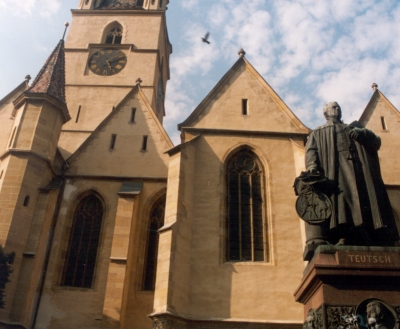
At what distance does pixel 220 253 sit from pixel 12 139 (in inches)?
338

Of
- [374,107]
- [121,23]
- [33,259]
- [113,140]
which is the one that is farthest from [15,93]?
[374,107]

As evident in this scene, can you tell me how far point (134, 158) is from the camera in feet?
57.4

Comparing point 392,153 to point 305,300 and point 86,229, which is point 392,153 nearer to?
point 86,229

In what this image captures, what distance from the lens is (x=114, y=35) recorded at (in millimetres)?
29031

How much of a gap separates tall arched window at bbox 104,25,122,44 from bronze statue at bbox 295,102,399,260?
2389cm

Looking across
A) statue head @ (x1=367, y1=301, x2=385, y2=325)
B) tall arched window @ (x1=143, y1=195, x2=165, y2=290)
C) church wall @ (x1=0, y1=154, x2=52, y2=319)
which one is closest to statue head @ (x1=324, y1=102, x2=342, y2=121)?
statue head @ (x1=367, y1=301, x2=385, y2=325)

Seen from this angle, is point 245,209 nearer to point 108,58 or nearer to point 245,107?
point 245,107

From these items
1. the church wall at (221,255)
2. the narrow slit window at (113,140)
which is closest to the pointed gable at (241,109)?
the church wall at (221,255)

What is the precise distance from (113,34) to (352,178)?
83.0 feet

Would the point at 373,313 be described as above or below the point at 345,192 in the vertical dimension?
below

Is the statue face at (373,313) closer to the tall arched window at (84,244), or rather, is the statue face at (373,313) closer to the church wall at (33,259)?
the church wall at (33,259)

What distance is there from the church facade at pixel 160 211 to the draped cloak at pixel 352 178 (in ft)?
21.7

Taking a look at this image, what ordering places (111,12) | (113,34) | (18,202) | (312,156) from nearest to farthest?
1. (312,156)
2. (18,202)
3. (113,34)
4. (111,12)

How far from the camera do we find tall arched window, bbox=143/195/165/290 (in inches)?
587
